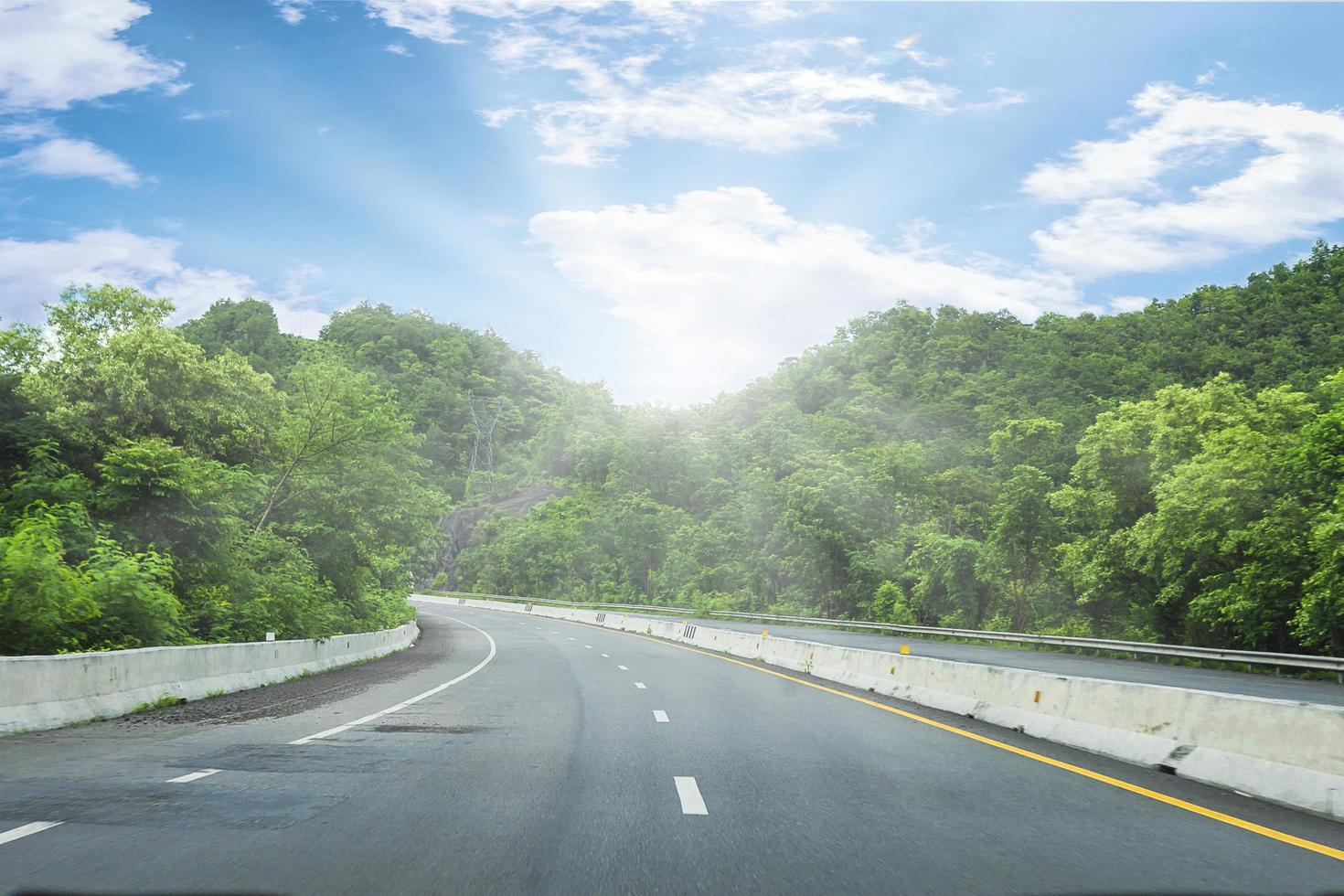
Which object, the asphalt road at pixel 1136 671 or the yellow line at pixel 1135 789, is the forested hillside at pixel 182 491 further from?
the asphalt road at pixel 1136 671

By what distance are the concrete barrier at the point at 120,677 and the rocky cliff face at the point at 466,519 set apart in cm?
11995

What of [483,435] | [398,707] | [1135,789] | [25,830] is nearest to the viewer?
[25,830]

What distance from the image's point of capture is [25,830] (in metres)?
6.88

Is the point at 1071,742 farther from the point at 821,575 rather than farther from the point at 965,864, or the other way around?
the point at 821,575

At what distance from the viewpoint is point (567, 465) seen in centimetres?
15688

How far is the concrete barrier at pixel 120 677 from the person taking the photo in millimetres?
12719

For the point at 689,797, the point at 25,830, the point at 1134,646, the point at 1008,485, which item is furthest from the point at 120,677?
the point at 1008,485

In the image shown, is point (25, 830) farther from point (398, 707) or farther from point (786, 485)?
point (786, 485)

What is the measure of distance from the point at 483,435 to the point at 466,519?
3022 cm

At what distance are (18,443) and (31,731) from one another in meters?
17.8

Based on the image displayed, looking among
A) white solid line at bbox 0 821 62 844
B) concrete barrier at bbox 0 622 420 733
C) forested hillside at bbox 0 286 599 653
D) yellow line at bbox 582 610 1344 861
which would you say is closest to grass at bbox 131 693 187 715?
concrete barrier at bbox 0 622 420 733

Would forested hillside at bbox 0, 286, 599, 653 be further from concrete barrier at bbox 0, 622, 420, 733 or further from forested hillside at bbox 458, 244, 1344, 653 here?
forested hillside at bbox 458, 244, 1344, 653

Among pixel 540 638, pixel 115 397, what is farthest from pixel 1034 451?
pixel 115 397

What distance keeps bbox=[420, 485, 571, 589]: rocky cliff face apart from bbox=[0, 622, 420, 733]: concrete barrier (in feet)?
394
